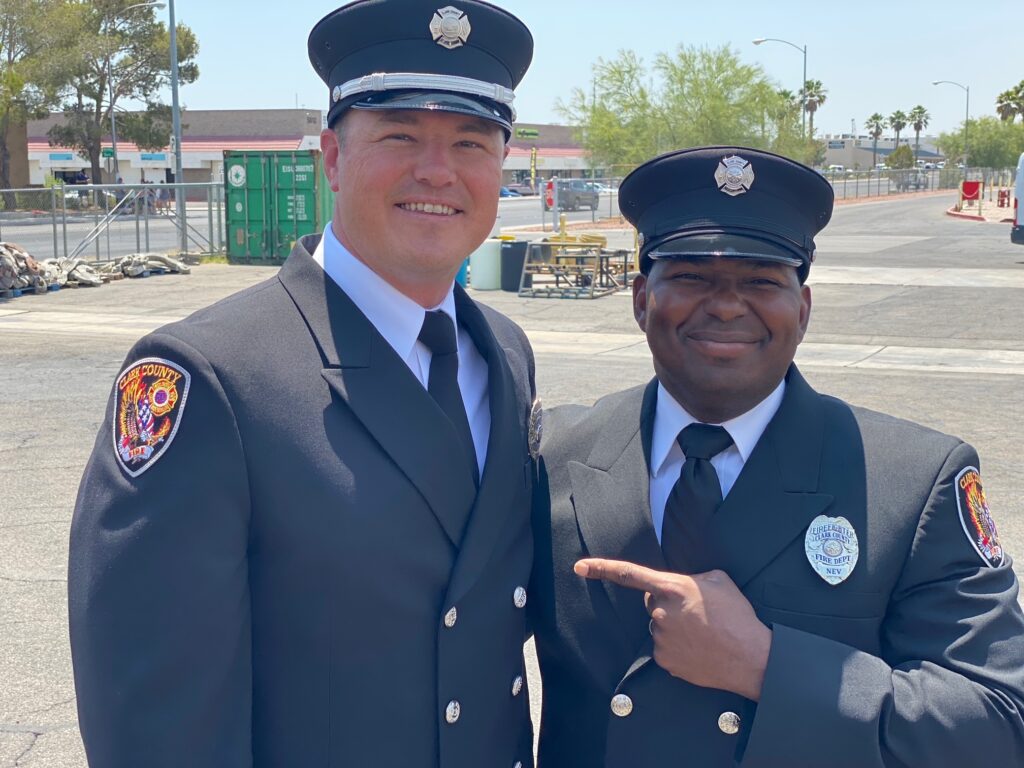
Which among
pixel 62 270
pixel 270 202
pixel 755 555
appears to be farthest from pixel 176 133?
pixel 755 555

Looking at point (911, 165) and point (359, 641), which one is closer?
point (359, 641)

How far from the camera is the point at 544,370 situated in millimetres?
10984

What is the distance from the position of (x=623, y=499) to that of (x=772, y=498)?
0.89 ft

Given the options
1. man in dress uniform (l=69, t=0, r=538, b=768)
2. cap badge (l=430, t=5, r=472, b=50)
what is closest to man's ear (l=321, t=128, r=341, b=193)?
man in dress uniform (l=69, t=0, r=538, b=768)

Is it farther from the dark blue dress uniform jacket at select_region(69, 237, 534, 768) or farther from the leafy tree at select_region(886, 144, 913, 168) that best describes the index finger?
the leafy tree at select_region(886, 144, 913, 168)

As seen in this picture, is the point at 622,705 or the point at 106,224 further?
the point at 106,224

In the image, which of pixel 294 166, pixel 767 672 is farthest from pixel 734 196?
pixel 294 166

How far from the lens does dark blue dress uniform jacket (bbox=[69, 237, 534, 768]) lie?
1.65 meters

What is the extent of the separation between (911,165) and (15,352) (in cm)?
9585

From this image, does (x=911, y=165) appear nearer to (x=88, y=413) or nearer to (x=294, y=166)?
(x=294, y=166)

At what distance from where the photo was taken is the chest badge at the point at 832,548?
1.91 m

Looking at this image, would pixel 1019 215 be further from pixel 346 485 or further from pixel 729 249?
pixel 346 485

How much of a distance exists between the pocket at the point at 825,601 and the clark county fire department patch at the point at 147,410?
1.03 m

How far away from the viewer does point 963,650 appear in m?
1.78
